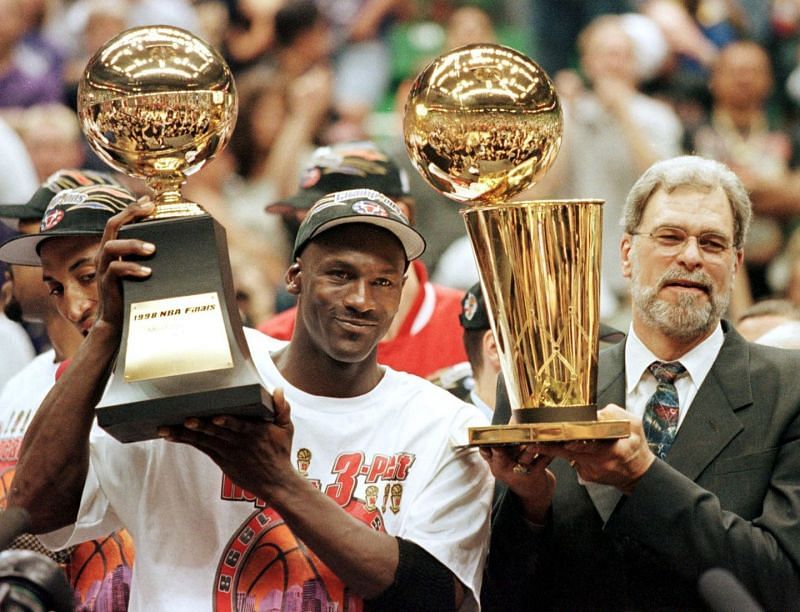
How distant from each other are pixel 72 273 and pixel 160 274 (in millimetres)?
833

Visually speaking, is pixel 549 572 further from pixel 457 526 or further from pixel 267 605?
pixel 267 605

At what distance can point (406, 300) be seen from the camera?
4605 mm

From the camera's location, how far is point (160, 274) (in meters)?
2.75

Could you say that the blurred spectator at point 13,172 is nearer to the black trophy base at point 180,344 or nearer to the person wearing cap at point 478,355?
the person wearing cap at point 478,355

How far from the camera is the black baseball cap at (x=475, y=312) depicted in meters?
4.08

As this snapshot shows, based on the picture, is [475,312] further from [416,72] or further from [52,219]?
[416,72]

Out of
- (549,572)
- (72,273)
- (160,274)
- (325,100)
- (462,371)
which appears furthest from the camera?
(325,100)

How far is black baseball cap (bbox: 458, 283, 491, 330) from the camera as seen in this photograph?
4.08 meters

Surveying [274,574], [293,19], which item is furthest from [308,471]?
[293,19]

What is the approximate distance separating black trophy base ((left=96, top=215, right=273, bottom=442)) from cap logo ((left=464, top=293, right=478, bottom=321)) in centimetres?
139

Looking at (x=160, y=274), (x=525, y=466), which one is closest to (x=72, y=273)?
(x=160, y=274)

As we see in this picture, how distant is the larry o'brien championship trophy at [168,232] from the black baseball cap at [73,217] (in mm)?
648

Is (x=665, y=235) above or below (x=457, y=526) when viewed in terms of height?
above

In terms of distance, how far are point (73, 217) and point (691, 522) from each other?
1612mm
